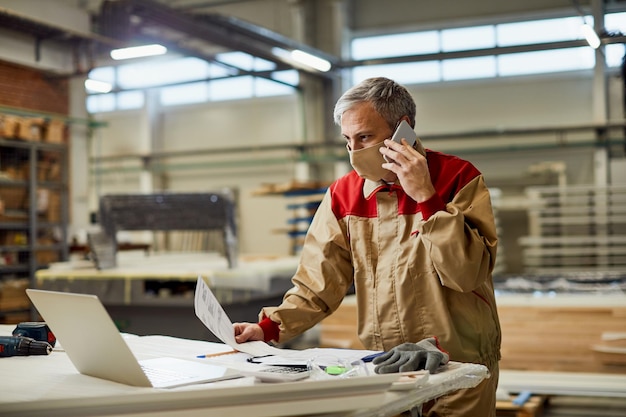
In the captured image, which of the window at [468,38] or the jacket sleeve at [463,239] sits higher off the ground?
the window at [468,38]

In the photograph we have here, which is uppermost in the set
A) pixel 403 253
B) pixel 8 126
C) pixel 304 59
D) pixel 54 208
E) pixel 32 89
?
pixel 304 59

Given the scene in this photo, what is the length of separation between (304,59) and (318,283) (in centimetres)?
1004

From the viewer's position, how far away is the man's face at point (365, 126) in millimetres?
2365

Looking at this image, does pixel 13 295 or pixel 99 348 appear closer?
pixel 99 348

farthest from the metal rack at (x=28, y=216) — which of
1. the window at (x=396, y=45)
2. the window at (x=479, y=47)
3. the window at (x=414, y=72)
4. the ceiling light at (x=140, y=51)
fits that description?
the window at (x=396, y=45)

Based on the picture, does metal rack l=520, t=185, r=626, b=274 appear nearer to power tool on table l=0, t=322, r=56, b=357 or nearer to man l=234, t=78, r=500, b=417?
man l=234, t=78, r=500, b=417

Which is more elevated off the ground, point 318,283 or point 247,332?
point 318,283

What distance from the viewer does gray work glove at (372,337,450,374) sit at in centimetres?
186

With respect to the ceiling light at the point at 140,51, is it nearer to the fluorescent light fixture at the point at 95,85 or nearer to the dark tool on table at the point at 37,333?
the fluorescent light fixture at the point at 95,85

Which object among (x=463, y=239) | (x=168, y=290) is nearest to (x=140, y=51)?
(x=168, y=290)

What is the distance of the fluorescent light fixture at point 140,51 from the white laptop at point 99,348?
8.56m

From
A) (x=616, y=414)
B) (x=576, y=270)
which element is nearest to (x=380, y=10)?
(x=576, y=270)

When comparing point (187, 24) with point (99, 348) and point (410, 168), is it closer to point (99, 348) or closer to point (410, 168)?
point (410, 168)

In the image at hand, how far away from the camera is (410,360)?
74.2 inches
